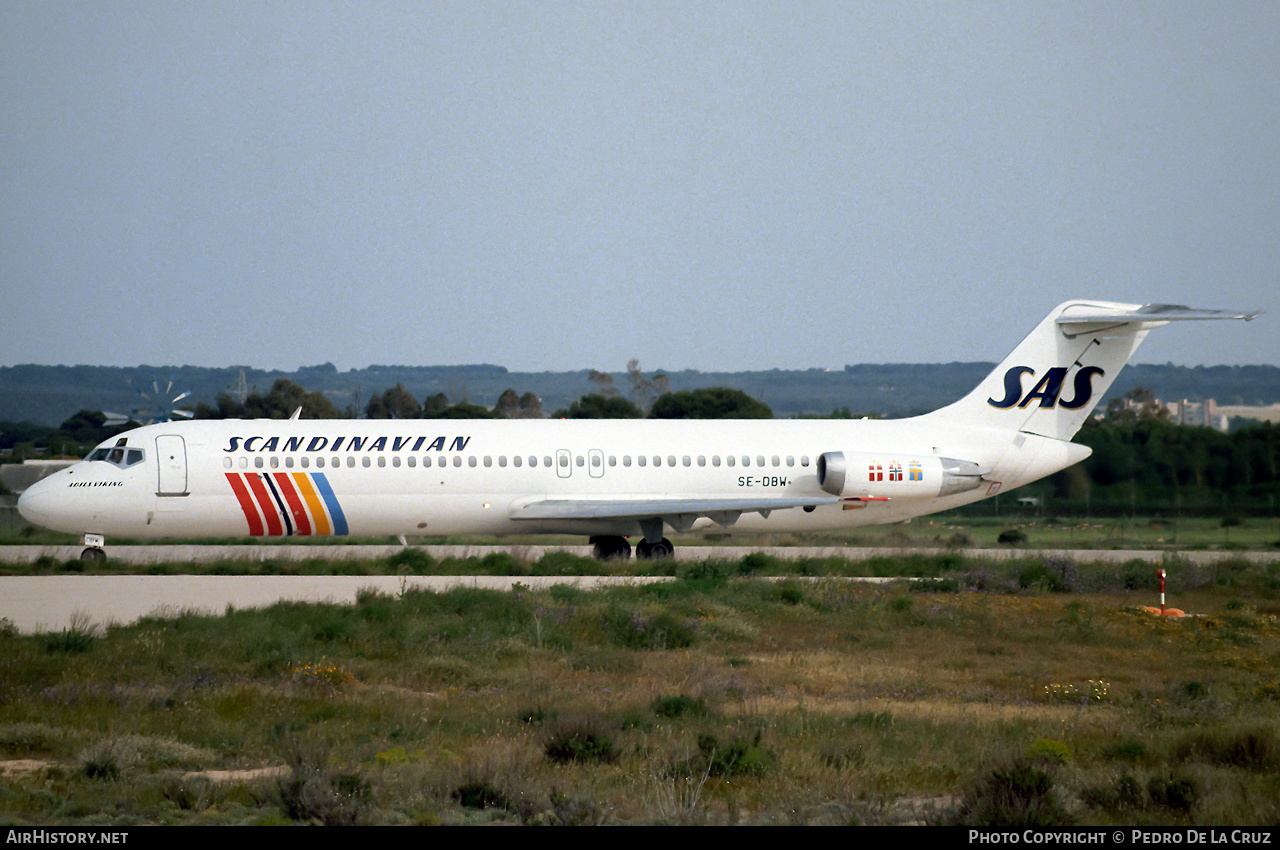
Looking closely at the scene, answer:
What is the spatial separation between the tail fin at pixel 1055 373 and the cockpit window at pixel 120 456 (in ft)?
58.7

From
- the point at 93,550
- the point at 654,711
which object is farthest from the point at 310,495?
the point at 654,711

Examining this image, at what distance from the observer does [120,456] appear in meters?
26.9

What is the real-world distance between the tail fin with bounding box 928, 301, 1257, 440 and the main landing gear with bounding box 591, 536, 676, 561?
7455 millimetres

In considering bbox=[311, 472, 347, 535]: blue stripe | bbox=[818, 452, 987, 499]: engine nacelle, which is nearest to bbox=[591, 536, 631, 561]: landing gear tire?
bbox=[818, 452, 987, 499]: engine nacelle

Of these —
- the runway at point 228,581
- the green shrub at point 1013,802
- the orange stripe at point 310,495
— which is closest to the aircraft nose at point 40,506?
the runway at point 228,581

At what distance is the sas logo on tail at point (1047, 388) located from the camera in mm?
30844

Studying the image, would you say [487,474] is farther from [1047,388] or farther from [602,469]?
[1047,388]

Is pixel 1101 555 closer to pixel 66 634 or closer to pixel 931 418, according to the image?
pixel 931 418

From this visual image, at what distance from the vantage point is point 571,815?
895 centimetres

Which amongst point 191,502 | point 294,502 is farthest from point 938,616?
point 191,502

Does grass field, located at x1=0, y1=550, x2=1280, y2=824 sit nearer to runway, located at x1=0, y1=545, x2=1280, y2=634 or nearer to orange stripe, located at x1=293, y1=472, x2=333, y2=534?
runway, located at x1=0, y1=545, x2=1280, y2=634

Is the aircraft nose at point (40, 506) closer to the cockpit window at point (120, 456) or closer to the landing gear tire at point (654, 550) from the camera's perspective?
the cockpit window at point (120, 456)

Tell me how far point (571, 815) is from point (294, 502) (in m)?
19.2

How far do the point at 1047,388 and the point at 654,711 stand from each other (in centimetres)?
2067
